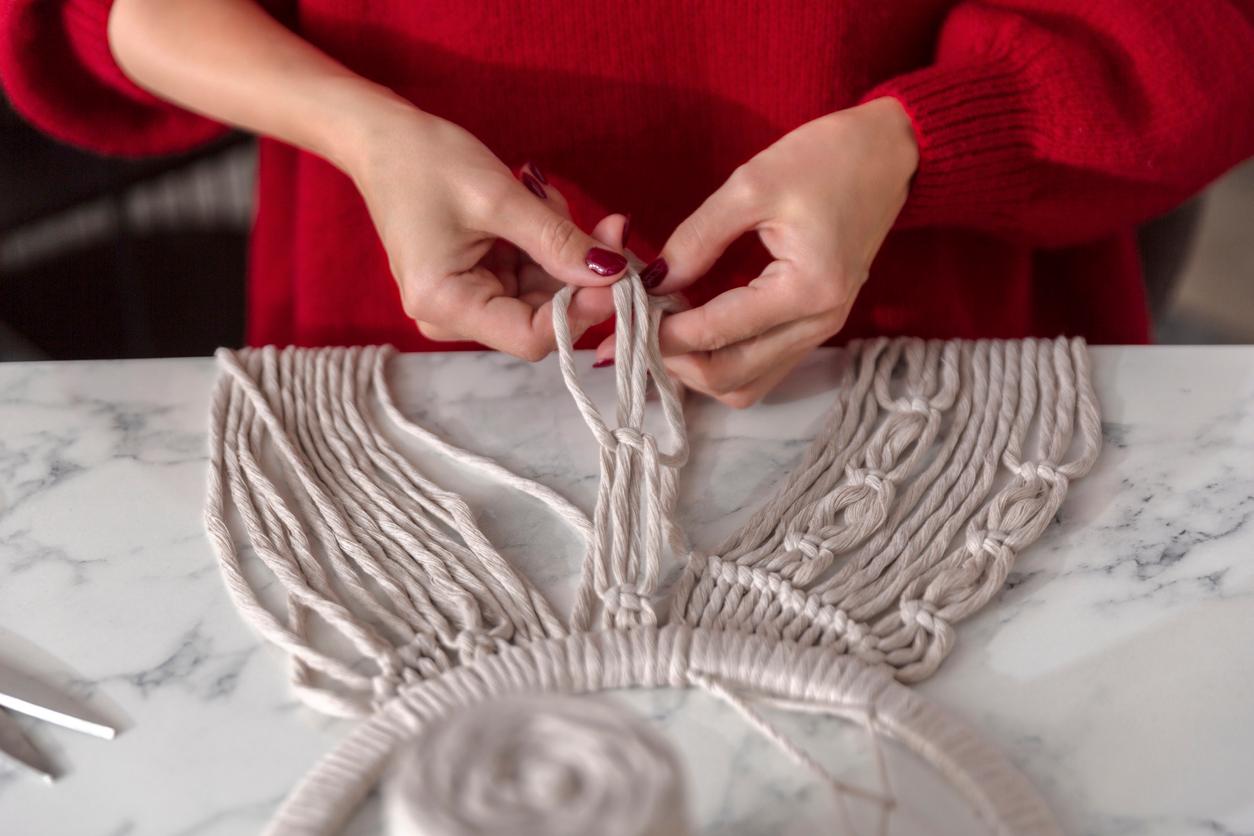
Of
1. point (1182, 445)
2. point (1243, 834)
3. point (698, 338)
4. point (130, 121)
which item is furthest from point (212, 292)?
point (1243, 834)

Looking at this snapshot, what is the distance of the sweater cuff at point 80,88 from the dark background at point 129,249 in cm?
56

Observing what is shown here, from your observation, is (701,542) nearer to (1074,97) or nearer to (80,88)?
(1074,97)

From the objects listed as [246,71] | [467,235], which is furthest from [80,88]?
[467,235]

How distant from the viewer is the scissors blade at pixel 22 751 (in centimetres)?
46

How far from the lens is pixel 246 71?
2.42 feet

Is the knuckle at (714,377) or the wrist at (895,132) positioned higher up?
the wrist at (895,132)

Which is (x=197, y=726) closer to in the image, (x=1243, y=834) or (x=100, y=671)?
(x=100, y=671)

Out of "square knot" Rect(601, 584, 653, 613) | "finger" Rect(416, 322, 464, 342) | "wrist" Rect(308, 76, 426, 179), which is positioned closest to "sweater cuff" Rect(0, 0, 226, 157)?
"wrist" Rect(308, 76, 426, 179)

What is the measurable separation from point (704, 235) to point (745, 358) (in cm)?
7

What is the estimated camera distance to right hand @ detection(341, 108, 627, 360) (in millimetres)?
602

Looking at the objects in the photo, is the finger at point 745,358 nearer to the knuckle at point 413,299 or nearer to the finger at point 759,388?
the finger at point 759,388

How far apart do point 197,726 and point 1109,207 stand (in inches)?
26.3

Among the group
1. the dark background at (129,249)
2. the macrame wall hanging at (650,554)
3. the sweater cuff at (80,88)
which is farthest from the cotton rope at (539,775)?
the dark background at (129,249)

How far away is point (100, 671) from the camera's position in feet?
1.68
